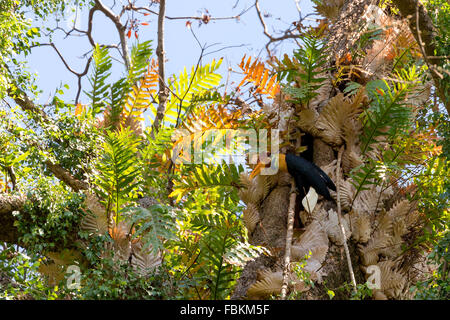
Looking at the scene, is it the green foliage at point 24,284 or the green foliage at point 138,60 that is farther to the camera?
the green foliage at point 138,60

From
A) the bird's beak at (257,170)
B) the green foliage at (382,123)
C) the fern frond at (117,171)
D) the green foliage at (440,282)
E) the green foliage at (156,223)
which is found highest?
the green foliage at (382,123)

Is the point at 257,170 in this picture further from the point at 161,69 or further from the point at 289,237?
the point at 161,69

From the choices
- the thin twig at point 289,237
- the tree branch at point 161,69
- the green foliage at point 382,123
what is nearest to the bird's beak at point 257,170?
the thin twig at point 289,237

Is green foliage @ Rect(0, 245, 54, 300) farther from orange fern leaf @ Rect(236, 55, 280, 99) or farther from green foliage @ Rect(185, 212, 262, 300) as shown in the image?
orange fern leaf @ Rect(236, 55, 280, 99)

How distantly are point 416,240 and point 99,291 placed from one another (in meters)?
2.24

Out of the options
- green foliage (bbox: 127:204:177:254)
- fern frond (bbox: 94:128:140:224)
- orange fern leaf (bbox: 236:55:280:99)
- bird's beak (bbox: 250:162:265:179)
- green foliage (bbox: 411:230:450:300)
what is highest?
orange fern leaf (bbox: 236:55:280:99)

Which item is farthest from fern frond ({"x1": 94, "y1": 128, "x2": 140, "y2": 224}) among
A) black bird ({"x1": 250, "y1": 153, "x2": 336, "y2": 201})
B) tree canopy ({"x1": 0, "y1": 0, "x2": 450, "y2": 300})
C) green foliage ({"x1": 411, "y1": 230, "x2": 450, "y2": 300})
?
green foliage ({"x1": 411, "y1": 230, "x2": 450, "y2": 300})

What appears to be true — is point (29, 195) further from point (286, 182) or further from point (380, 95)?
point (380, 95)

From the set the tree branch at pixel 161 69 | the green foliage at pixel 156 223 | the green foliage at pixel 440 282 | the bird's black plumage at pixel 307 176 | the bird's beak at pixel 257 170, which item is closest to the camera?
the green foliage at pixel 440 282

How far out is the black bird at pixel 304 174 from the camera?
14.1 ft

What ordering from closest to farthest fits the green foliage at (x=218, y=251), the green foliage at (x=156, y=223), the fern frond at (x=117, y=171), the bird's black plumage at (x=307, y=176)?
the green foliage at (x=156, y=223) → the green foliage at (x=218, y=251) → the fern frond at (x=117, y=171) → the bird's black plumage at (x=307, y=176)

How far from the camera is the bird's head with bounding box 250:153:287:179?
443 cm

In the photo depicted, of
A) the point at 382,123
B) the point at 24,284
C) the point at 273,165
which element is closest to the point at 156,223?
the point at 24,284

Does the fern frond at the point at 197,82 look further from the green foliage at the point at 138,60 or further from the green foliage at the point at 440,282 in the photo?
the green foliage at the point at 440,282
